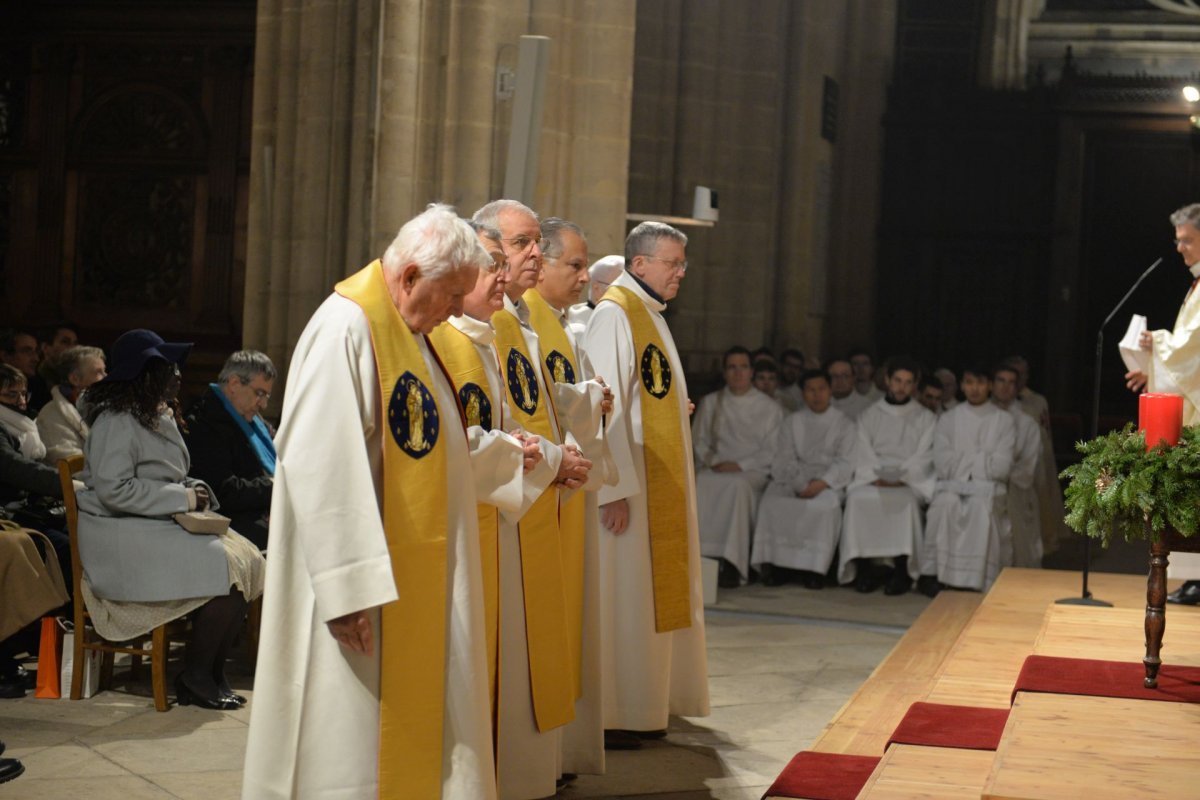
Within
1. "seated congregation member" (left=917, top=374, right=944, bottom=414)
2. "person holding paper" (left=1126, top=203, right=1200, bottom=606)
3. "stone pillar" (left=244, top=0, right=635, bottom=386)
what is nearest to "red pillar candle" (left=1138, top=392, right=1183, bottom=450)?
"person holding paper" (left=1126, top=203, right=1200, bottom=606)

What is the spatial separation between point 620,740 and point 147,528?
194 centimetres

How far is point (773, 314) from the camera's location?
43.4ft

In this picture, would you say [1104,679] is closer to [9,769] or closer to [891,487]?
[9,769]

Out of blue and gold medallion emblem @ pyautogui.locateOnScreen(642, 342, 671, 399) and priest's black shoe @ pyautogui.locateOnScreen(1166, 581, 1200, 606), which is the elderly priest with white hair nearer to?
blue and gold medallion emblem @ pyautogui.locateOnScreen(642, 342, 671, 399)

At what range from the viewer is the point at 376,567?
3293 millimetres

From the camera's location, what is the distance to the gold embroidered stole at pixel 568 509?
15.8 feet

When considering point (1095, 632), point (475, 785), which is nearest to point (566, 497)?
point (475, 785)

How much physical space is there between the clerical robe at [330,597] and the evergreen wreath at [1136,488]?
1633mm

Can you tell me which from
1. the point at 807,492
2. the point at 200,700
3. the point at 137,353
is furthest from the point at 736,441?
the point at 137,353

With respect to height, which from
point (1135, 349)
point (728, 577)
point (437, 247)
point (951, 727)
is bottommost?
point (728, 577)

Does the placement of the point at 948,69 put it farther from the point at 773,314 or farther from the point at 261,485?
the point at 261,485

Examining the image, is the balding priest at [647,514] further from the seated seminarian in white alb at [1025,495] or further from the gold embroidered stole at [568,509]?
the seated seminarian in white alb at [1025,495]

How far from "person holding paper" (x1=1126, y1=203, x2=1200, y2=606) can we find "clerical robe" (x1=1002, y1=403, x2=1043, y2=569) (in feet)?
10.4

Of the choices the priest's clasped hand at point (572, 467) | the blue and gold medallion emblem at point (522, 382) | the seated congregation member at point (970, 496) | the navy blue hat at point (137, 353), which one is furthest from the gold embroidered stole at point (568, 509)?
the seated congregation member at point (970, 496)
